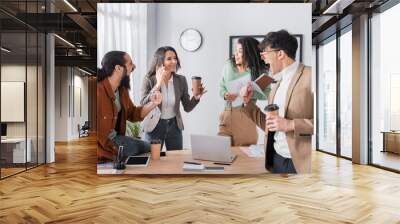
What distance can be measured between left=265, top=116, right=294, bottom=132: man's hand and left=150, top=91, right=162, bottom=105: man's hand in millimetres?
1747

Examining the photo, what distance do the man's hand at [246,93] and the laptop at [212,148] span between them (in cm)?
74

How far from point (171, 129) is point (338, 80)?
4827 millimetres

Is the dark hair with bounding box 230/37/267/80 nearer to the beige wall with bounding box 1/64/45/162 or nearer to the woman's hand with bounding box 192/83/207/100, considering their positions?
the woman's hand with bounding box 192/83/207/100

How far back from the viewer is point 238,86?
228 inches

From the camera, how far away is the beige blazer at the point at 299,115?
18.8 feet

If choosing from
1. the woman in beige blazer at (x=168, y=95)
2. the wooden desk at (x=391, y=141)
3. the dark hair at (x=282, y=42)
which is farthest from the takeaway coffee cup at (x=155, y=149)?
the wooden desk at (x=391, y=141)

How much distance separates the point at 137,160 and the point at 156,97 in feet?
3.37

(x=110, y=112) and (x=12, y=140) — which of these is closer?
(x=110, y=112)

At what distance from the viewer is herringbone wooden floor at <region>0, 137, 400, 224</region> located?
3.62 metres

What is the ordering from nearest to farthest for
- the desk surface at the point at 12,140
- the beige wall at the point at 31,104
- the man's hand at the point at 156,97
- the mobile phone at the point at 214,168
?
1. the mobile phone at the point at 214,168
2. the man's hand at the point at 156,97
3. the desk surface at the point at 12,140
4. the beige wall at the point at 31,104

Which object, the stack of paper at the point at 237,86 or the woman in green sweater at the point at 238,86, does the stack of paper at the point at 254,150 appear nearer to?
the woman in green sweater at the point at 238,86

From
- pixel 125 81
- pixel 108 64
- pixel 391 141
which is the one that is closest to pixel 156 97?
pixel 125 81

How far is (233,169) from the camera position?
5.71 metres

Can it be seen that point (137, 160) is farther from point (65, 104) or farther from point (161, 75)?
point (65, 104)
